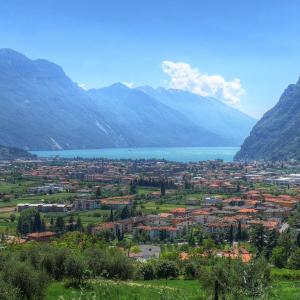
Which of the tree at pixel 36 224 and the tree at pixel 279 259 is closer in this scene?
the tree at pixel 279 259

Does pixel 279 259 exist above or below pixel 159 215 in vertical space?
above

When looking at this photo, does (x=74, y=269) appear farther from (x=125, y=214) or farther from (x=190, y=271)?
(x=125, y=214)

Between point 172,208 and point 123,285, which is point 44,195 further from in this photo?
point 123,285

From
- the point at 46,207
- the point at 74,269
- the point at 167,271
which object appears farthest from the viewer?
the point at 46,207

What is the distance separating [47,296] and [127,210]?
4392 centimetres

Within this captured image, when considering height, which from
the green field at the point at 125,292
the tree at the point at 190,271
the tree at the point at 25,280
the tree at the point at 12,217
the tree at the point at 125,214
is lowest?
the tree at the point at 12,217

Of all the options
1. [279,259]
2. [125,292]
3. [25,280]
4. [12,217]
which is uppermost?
[25,280]

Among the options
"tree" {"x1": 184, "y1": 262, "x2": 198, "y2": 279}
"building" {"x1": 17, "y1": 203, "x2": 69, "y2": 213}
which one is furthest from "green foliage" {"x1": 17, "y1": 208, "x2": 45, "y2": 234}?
"tree" {"x1": 184, "y1": 262, "x2": 198, "y2": 279}

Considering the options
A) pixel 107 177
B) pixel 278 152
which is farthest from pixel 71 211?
pixel 278 152

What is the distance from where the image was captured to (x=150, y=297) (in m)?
20.7

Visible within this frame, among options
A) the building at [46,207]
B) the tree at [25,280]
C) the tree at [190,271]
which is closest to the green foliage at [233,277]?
the tree at [25,280]

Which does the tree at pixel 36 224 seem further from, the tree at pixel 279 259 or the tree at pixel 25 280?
the tree at pixel 25 280

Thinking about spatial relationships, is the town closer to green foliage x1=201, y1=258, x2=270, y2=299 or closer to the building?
the building

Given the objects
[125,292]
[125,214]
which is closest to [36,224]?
[125,214]
